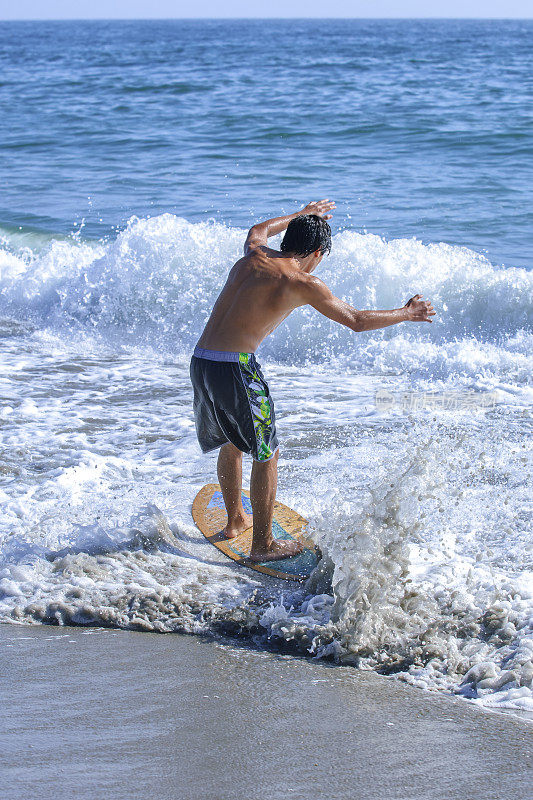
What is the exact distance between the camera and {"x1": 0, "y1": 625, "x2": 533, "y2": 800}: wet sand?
2238mm

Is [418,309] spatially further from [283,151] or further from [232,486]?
[283,151]

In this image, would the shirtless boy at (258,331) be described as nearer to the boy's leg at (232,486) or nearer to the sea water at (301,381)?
the boy's leg at (232,486)

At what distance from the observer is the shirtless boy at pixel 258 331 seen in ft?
11.6

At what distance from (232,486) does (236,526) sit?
0.74ft

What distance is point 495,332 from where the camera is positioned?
830cm

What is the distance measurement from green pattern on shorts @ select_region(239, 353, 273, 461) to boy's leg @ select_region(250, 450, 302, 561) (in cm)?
9

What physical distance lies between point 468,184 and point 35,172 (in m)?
7.63

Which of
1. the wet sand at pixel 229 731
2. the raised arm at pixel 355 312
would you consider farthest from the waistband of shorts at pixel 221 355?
the wet sand at pixel 229 731

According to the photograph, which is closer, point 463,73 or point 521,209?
point 521,209

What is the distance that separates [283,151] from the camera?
1568cm

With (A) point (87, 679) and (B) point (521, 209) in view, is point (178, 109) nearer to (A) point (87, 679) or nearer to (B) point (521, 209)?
(B) point (521, 209)

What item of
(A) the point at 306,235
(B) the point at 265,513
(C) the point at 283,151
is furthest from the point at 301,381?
(C) the point at 283,151

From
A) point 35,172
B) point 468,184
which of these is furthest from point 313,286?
point 35,172

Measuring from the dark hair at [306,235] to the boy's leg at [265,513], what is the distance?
93cm
